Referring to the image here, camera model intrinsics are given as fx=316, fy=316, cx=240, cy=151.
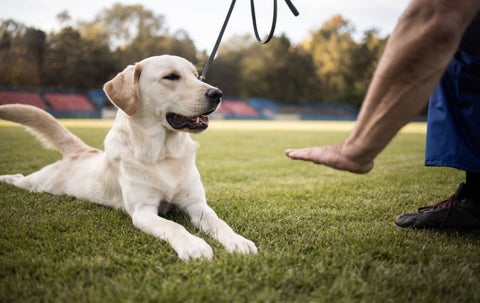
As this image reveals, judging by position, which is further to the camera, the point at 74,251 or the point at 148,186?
the point at 148,186

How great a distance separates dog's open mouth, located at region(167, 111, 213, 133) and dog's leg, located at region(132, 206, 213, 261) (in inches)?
29.9

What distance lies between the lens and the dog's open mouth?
2867 mm

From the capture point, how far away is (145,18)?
1833 inches

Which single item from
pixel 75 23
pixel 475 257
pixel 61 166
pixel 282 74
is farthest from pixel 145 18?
pixel 475 257

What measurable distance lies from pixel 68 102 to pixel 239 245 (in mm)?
38844

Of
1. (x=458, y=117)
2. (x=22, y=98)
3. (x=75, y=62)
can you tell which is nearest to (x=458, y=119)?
(x=458, y=117)

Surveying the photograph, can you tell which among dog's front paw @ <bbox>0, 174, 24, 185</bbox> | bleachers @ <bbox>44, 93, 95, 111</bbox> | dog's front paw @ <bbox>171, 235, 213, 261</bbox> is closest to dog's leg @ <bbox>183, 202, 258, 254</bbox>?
dog's front paw @ <bbox>171, 235, 213, 261</bbox>

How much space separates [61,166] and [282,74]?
5751 cm

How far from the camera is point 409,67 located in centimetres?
151

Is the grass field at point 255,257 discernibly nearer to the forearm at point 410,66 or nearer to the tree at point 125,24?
the forearm at point 410,66

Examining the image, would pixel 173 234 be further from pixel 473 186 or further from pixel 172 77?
pixel 473 186

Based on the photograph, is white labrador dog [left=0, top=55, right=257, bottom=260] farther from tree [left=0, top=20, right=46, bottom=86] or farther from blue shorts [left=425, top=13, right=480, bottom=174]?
tree [left=0, top=20, right=46, bottom=86]

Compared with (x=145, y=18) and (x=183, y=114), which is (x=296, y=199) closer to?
(x=183, y=114)

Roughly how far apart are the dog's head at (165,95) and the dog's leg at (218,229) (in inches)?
28.4
